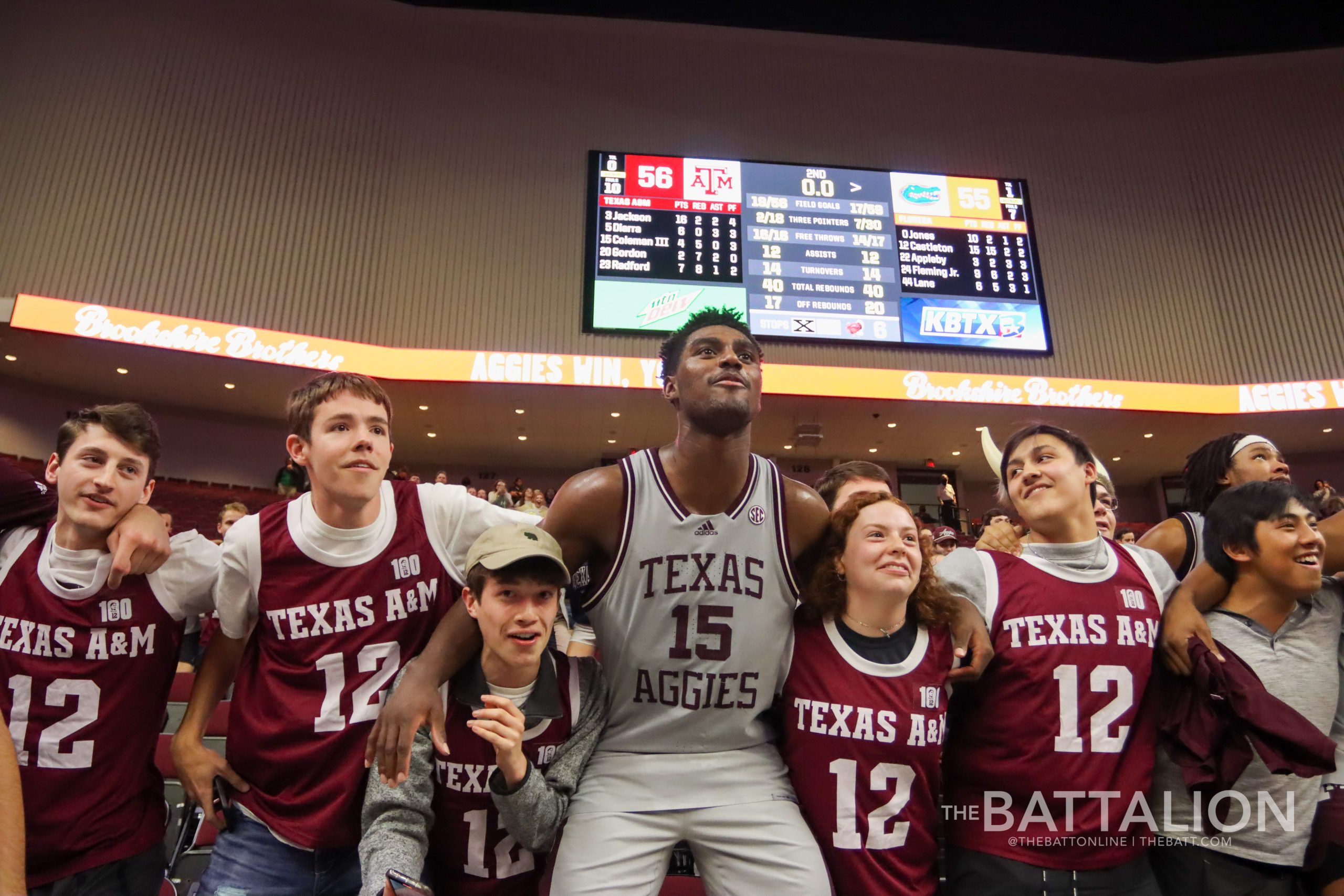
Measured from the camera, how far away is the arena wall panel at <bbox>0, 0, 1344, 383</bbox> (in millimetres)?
10602

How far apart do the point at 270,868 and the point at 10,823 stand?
712 millimetres

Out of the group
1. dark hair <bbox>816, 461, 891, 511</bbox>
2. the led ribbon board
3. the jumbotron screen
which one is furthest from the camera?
the jumbotron screen

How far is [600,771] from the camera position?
1920 millimetres

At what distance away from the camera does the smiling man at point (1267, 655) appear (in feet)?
5.93

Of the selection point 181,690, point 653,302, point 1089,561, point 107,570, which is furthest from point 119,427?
point 653,302

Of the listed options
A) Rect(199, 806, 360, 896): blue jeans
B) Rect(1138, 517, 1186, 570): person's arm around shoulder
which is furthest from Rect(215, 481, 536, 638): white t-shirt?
Rect(1138, 517, 1186, 570): person's arm around shoulder

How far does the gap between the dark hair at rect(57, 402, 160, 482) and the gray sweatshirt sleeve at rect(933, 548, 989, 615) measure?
2457mm

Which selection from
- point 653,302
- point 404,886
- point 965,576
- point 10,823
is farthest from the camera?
point 653,302

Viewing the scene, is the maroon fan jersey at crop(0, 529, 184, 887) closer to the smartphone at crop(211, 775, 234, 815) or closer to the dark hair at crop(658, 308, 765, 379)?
the smartphone at crop(211, 775, 234, 815)

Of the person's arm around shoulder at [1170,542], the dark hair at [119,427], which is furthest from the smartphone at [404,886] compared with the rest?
the person's arm around shoulder at [1170,542]

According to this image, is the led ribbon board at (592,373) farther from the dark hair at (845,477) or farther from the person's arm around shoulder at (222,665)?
the person's arm around shoulder at (222,665)

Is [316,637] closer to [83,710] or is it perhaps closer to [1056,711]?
[83,710]

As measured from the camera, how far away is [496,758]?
1775 mm

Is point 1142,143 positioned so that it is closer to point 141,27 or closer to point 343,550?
point 343,550
